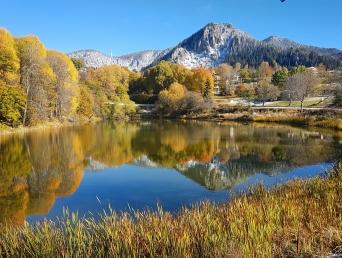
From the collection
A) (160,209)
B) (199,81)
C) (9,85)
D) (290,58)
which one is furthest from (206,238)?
(290,58)

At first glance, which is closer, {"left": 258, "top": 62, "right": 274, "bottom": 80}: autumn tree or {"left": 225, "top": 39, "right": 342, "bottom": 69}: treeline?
{"left": 258, "top": 62, "right": 274, "bottom": 80}: autumn tree

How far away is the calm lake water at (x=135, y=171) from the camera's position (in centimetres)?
1044

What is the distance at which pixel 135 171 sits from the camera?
15719 mm

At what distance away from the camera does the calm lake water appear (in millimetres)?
10438

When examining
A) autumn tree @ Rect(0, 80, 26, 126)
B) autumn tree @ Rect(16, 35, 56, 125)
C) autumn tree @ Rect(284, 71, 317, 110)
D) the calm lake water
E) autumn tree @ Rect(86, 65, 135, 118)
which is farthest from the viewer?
autumn tree @ Rect(86, 65, 135, 118)

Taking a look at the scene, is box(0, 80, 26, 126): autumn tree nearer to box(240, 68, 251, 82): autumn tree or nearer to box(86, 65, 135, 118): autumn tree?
box(86, 65, 135, 118): autumn tree

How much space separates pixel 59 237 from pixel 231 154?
16.2 m

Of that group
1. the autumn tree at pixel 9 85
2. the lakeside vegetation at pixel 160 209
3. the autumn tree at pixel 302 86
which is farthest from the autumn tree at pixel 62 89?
the autumn tree at pixel 302 86

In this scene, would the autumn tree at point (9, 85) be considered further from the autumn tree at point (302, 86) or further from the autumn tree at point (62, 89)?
the autumn tree at point (302, 86)

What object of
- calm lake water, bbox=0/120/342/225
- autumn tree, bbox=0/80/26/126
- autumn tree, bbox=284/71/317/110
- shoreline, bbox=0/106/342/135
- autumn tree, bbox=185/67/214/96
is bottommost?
calm lake water, bbox=0/120/342/225

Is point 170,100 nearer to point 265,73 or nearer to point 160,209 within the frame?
point 160,209

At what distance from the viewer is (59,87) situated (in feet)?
131

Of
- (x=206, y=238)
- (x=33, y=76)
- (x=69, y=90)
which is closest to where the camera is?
(x=206, y=238)

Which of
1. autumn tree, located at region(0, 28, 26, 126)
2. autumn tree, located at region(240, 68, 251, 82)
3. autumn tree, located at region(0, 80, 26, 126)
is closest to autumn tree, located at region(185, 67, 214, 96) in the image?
autumn tree, located at region(240, 68, 251, 82)
